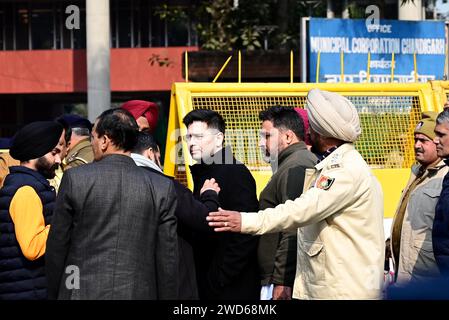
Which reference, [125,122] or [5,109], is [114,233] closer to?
[125,122]

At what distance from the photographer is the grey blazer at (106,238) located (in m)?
4.18

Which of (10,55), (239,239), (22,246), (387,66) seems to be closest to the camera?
(22,246)

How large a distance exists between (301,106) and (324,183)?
107 inches

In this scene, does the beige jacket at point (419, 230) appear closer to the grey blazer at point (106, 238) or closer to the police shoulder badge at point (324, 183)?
the police shoulder badge at point (324, 183)

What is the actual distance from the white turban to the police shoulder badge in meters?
0.23

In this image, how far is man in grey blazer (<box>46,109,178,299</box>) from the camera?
13.7ft

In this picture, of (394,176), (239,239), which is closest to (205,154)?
(239,239)

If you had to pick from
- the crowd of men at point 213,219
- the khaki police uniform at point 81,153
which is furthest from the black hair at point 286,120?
the khaki police uniform at point 81,153

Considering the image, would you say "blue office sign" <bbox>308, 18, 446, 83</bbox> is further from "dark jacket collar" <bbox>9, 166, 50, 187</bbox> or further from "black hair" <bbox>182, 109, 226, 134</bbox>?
"dark jacket collar" <bbox>9, 166, 50, 187</bbox>

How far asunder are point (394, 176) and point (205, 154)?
7.45 ft

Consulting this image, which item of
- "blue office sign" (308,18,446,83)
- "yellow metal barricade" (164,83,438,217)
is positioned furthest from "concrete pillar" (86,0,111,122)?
"yellow metal barricade" (164,83,438,217)

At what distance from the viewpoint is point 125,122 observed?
14.6ft

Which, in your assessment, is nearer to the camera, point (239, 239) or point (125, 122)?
point (125, 122)

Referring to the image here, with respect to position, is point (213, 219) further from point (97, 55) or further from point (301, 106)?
point (97, 55)
